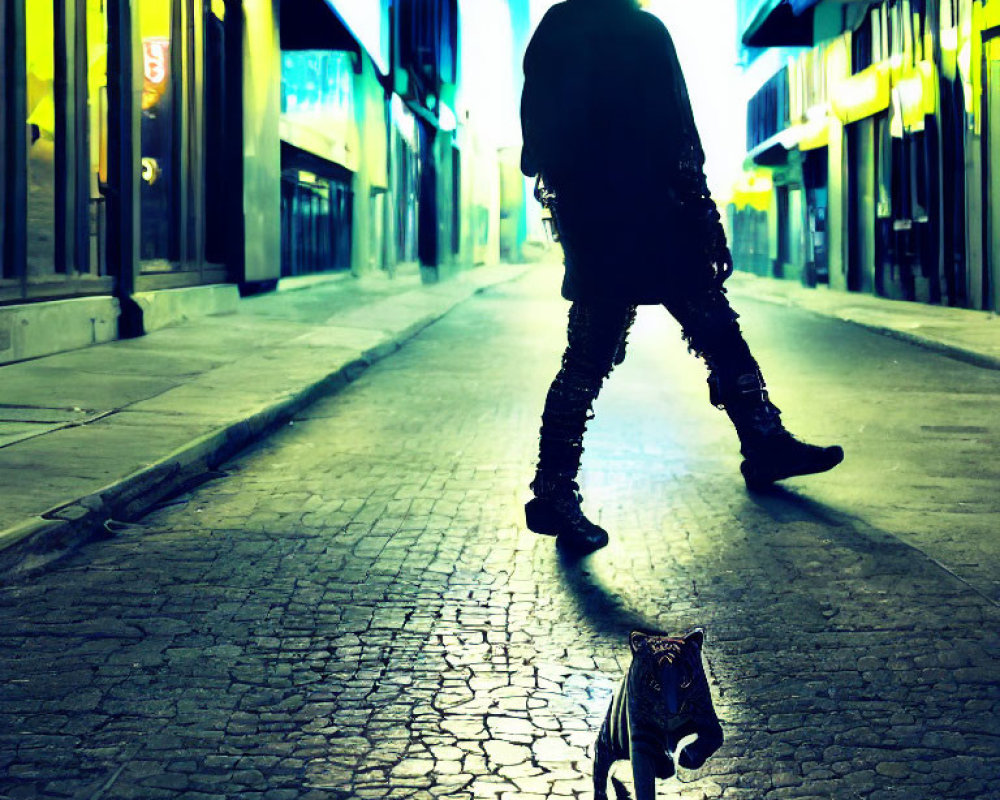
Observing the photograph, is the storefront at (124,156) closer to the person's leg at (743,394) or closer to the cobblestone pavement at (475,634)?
the cobblestone pavement at (475,634)

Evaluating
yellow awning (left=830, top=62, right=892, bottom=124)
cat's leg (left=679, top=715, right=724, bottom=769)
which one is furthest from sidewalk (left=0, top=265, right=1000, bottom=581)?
yellow awning (left=830, top=62, right=892, bottom=124)

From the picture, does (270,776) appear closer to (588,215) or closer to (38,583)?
(38,583)

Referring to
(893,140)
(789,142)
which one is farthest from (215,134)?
(789,142)

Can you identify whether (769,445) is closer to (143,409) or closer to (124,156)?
(143,409)

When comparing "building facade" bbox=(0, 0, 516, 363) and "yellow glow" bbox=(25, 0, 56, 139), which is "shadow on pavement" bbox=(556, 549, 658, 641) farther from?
"yellow glow" bbox=(25, 0, 56, 139)

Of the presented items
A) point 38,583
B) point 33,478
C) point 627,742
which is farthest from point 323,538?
point 627,742

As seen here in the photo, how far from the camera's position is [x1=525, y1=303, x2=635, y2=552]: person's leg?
476cm

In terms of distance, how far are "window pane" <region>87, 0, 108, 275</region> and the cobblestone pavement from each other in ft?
18.6

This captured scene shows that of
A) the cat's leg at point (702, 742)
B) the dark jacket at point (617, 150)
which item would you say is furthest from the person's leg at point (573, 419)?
the cat's leg at point (702, 742)

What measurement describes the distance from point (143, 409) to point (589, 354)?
137 inches

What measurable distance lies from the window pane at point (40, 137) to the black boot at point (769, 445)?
22.4ft

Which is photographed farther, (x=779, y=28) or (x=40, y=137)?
(x=779, y=28)

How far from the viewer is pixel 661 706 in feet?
6.49

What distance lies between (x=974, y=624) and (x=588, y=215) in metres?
2.04
